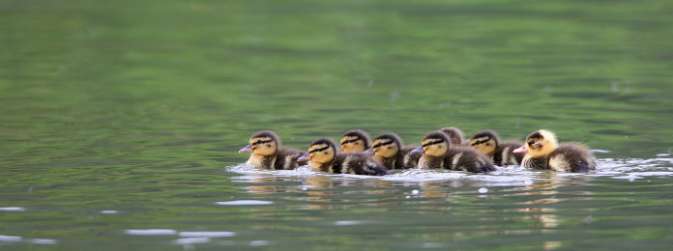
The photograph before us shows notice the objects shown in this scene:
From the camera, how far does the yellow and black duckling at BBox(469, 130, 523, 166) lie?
1215cm

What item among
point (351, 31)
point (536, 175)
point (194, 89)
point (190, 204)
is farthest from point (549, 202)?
point (351, 31)

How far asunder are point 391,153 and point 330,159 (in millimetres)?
538

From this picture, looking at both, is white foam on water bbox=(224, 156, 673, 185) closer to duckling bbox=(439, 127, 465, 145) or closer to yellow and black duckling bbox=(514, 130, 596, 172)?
yellow and black duckling bbox=(514, 130, 596, 172)

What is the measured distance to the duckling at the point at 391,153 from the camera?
11992 mm

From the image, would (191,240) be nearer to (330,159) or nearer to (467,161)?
(330,159)

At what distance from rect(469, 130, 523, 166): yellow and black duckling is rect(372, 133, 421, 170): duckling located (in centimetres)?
52

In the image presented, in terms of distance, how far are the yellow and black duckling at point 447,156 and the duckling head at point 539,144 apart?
32 cm

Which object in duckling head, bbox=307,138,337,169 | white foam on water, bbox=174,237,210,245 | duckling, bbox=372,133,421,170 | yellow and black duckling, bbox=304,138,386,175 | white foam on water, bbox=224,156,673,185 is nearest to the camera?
white foam on water, bbox=174,237,210,245

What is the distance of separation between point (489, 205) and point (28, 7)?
19.7 metres

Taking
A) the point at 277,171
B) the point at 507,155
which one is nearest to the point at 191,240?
the point at 277,171

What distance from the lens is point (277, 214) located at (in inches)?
392

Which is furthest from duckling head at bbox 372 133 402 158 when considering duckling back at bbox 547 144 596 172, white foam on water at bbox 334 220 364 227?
white foam on water at bbox 334 220 364 227

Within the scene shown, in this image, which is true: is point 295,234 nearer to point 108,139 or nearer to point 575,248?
point 575,248

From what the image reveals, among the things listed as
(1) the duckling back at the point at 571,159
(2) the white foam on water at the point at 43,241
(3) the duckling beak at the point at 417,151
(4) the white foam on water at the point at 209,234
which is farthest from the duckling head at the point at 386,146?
(2) the white foam on water at the point at 43,241
